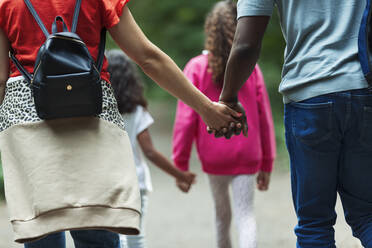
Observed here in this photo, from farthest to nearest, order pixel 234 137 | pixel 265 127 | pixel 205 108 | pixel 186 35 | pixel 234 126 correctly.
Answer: pixel 186 35 → pixel 265 127 → pixel 234 137 → pixel 234 126 → pixel 205 108

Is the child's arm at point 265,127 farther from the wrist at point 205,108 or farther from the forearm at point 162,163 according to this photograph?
the wrist at point 205,108

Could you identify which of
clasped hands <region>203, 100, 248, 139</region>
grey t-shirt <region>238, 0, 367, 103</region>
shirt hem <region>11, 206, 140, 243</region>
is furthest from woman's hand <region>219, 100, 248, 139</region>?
shirt hem <region>11, 206, 140, 243</region>

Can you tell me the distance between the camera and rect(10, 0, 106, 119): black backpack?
8.33ft

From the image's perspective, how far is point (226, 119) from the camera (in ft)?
11.8

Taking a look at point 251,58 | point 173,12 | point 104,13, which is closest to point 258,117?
point 251,58

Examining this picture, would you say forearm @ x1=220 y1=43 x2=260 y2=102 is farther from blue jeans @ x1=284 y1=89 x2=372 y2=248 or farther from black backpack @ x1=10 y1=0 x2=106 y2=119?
black backpack @ x1=10 y1=0 x2=106 y2=119

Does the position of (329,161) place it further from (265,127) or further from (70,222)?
(265,127)

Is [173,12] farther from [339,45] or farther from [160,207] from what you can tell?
[339,45]

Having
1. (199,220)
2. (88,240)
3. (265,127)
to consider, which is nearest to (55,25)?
(88,240)

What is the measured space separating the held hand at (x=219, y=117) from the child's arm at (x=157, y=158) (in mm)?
1059

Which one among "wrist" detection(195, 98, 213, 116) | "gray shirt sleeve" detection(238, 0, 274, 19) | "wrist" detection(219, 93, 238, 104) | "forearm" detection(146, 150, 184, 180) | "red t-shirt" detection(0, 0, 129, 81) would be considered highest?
"red t-shirt" detection(0, 0, 129, 81)

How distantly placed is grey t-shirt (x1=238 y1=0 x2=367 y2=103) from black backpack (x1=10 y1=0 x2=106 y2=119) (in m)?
0.95

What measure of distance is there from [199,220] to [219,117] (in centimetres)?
394

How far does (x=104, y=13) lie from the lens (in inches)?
110
